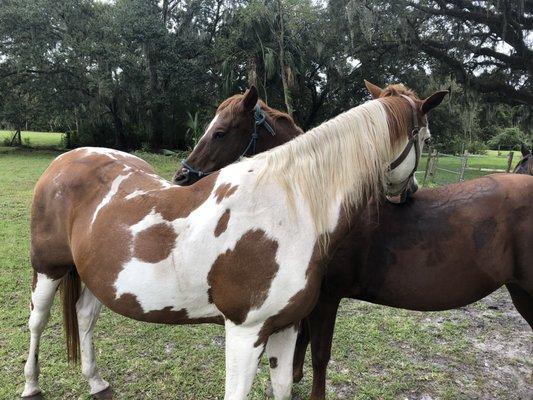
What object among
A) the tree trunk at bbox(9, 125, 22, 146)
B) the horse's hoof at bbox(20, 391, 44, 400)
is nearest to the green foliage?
the tree trunk at bbox(9, 125, 22, 146)

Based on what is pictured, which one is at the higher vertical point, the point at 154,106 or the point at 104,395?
the point at 154,106

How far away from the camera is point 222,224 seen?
165 centimetres

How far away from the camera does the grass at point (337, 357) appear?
8.99ft

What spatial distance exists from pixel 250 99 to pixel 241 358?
1.45 m

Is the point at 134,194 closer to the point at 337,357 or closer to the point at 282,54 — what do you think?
the point at 337,357

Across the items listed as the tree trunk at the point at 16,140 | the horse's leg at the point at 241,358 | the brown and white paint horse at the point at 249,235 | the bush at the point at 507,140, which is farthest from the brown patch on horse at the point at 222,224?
the bush at the point at 507,140

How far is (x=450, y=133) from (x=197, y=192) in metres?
24.2

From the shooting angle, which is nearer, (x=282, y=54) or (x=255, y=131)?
(x=255, y=131)

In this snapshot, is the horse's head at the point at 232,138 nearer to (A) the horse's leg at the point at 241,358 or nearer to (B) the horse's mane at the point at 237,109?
(B) the horse's mane at the point at 237,109

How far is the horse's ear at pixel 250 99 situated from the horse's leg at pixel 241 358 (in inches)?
52.1

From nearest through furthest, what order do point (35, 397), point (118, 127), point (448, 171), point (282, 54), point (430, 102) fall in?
point (430, 102) → point (35, 397) → point (448, 171) → point (282, 54) → point (118, 127)

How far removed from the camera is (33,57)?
58.4 ft

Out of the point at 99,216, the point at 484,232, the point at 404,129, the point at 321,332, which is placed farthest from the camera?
the point at 321,332

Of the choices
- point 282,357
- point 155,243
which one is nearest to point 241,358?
point 282,357
